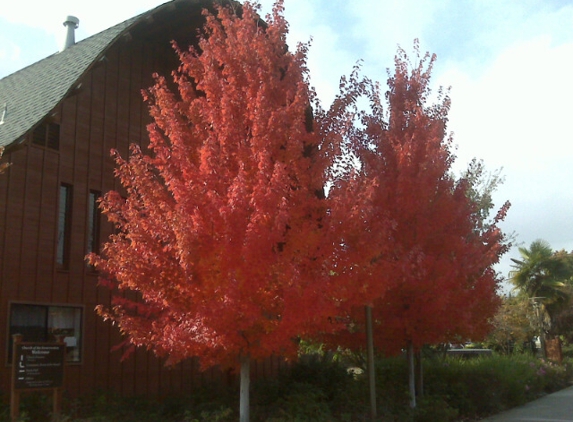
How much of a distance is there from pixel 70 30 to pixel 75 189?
7.70 meters

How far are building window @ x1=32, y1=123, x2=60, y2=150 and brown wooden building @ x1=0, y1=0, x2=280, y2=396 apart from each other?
0.02 metres

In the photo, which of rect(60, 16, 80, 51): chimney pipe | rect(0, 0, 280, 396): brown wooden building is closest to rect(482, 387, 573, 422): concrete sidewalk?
rect(0, 0, 280, 396): brown wooden building

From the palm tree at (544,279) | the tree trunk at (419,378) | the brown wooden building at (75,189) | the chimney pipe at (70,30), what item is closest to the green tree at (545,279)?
the palm tree at (544,279)

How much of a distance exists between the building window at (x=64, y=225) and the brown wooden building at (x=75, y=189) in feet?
0.08

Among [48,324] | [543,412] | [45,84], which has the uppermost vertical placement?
[45,84]

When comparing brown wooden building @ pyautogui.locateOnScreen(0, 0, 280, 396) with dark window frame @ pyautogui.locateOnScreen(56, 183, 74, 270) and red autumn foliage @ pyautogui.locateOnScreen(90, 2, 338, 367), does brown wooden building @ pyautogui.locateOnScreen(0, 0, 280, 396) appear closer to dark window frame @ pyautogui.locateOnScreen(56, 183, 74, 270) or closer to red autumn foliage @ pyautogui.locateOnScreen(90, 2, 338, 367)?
dark window frame @ pyautogui.locateOnScreen(56, 183, 74, 270)

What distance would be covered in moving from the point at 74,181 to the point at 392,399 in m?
8.81

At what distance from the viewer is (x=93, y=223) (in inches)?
591

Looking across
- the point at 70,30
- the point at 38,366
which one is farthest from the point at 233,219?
the point at 70,30

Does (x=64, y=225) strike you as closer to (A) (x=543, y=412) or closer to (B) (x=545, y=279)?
(A) (x=543, y=412)

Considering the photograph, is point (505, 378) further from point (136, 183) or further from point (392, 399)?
point (136, 183)

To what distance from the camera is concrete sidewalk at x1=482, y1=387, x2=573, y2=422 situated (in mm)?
15117

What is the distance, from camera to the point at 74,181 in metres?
14.5

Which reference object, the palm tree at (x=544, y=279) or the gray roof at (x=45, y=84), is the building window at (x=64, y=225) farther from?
the palm tree at (x=544, y=279)
